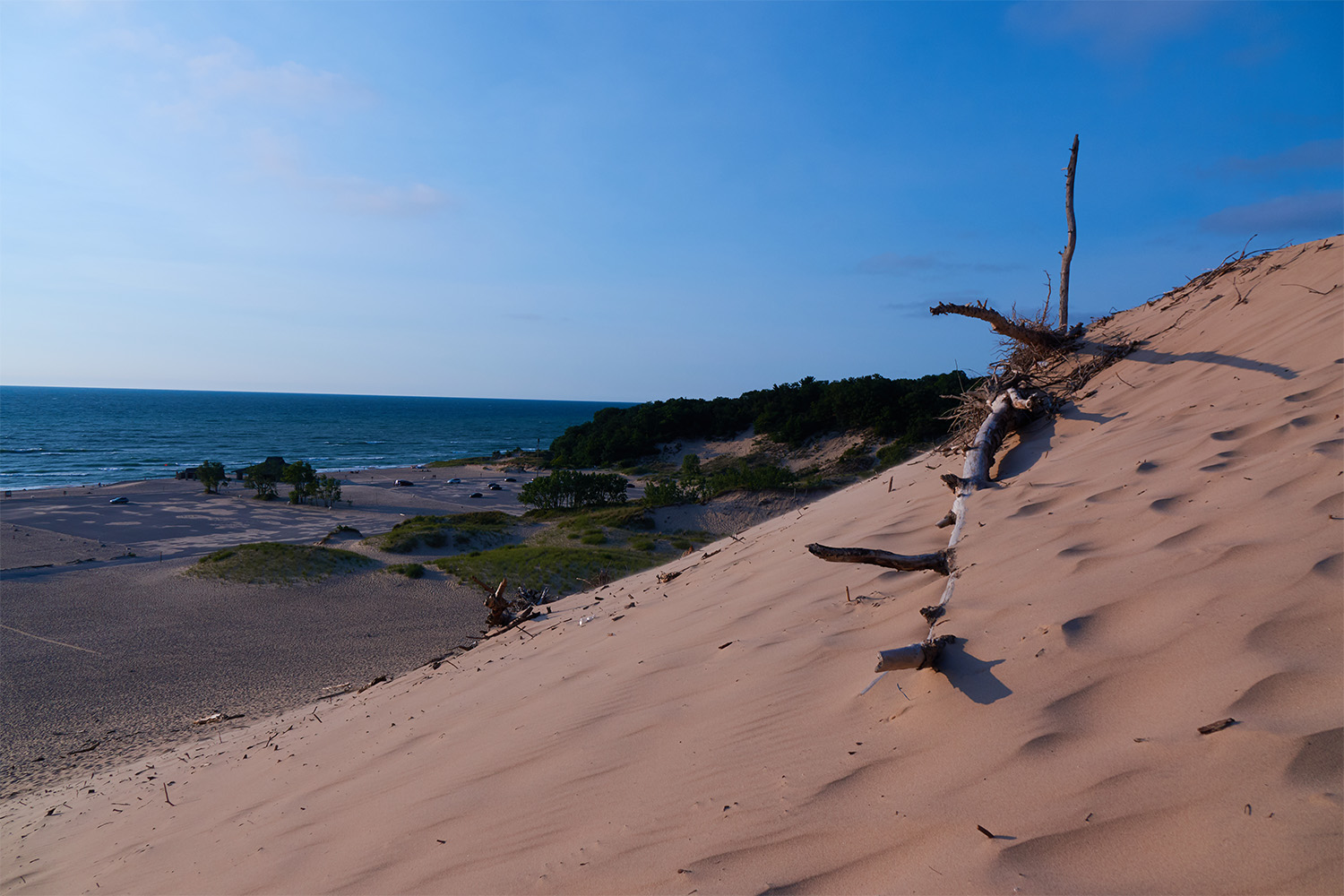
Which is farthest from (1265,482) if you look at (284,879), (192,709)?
(192,709)

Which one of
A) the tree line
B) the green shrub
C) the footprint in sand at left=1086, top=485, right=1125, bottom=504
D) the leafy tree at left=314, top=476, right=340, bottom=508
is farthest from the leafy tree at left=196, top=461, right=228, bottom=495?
the footprint in sand at left=1086, top=485, right=1125, bottom=504

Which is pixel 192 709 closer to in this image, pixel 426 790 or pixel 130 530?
pixel 426 790

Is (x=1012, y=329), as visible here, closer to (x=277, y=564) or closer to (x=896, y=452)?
(x=277, y=564)

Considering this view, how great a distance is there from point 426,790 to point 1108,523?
3361 millimetres

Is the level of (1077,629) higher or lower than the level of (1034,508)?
lower

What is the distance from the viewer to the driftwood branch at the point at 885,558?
3197mm

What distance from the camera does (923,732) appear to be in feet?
7.58

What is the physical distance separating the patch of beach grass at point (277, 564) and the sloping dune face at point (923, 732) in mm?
9495

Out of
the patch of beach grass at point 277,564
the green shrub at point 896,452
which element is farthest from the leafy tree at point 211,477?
the green shrub at point 896,452

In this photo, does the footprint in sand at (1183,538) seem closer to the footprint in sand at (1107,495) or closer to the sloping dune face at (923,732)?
the sloping dune face at (923,732)

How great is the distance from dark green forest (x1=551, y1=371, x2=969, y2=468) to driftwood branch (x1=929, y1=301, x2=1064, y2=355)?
16975 mm

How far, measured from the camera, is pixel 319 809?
10.9ft

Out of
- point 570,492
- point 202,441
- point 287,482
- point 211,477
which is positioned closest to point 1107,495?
point 570,492

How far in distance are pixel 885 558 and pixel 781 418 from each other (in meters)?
34.7
